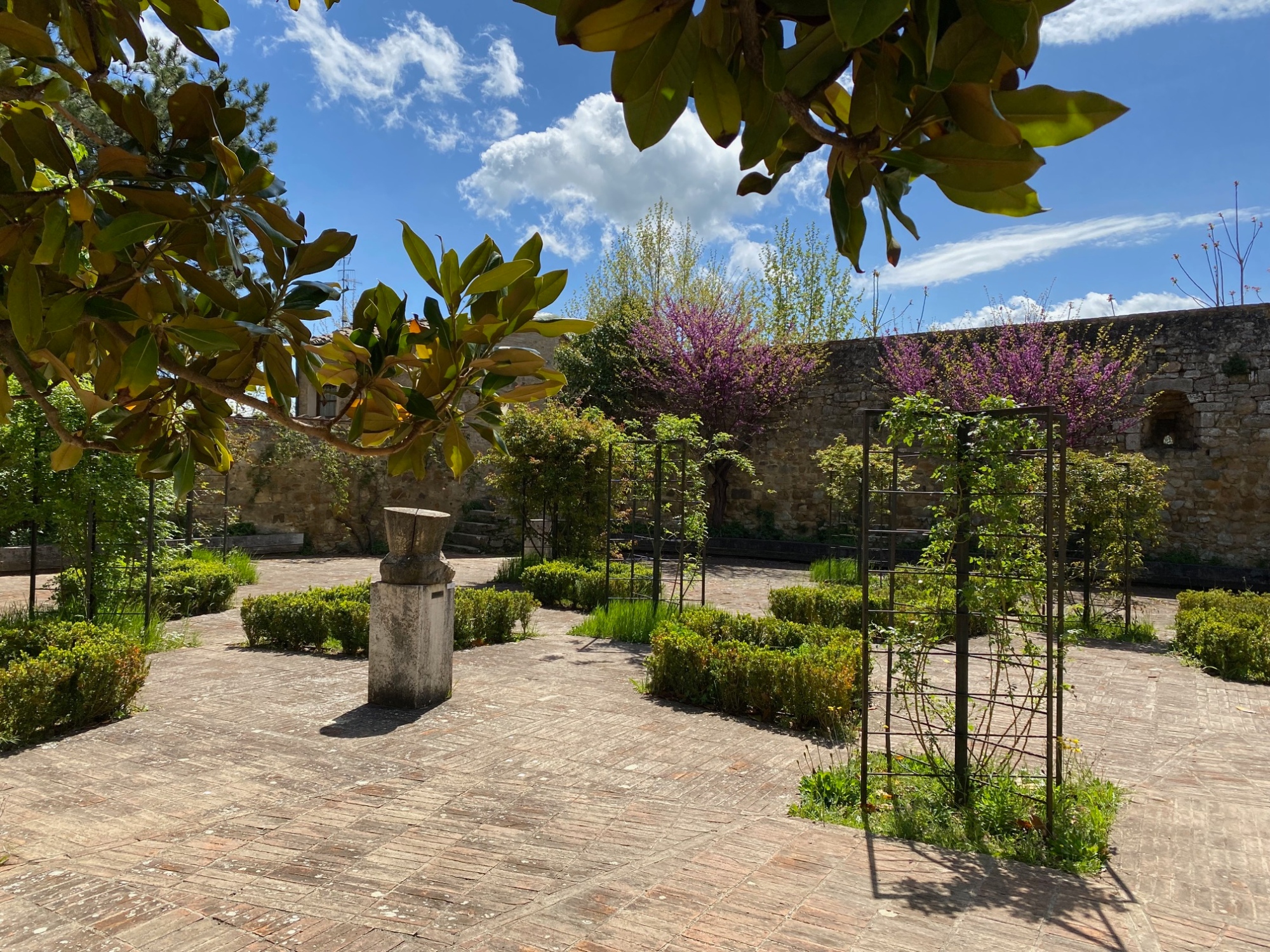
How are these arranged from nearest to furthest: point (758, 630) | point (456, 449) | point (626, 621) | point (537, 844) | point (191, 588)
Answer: point (456, 449) → point (537, 844) → point (758, 630) → point (626, 621) → point (191, 588)

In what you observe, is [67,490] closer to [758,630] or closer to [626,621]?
[626,621]

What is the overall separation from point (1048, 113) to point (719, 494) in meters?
15.4

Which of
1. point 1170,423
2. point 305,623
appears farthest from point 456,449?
point 1170,423

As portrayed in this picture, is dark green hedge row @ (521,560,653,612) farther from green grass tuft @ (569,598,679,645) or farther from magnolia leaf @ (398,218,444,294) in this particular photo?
magnolia leaf @ (398,218,444,294)

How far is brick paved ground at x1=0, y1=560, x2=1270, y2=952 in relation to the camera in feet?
7.91

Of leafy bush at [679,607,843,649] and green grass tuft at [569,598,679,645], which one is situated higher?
leafy bush at [679,607,843,649]

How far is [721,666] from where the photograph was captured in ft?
16.8

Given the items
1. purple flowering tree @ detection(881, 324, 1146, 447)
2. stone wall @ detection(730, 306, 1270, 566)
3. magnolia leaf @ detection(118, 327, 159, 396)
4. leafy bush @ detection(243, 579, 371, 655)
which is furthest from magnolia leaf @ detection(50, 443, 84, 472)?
purple flowering tree @ detection(881, 324, 1146, 447)

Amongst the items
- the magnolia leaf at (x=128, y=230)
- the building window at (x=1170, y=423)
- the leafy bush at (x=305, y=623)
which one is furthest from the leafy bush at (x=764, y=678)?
the building window at (x=1170, y=423)

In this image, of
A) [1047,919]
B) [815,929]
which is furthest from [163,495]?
[1047,919]

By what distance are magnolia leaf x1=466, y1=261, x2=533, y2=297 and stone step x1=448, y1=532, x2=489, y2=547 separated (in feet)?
45.1

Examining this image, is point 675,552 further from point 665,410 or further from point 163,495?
point 163,495

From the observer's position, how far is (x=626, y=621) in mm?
7395

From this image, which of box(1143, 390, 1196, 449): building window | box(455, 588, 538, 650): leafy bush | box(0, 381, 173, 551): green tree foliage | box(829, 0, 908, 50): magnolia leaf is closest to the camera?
box(829, 0, 908, 50): magnolia leaf
